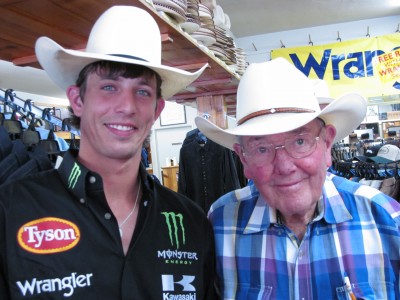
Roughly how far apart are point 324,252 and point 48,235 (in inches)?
39.2

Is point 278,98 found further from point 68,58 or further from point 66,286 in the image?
point 66,286

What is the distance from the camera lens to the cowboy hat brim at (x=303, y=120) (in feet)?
4.54

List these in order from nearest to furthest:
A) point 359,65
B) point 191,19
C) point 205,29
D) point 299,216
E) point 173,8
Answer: point 299,216 → point 173,8 → point 191,19 → point 205,29 → point 359,65

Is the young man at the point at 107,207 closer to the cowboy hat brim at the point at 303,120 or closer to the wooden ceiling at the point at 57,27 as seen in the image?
the wooden ceiling at the point at 57,27

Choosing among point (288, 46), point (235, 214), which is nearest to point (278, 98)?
point (235, 214)

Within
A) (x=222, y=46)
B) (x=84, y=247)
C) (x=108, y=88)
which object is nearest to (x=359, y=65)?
(x=222, y=46)

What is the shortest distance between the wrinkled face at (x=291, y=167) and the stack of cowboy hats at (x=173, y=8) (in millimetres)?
851

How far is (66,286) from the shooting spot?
124 cm

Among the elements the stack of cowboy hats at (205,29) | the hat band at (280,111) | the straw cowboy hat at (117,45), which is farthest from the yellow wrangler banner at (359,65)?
the straw cowboy hat at (117,45)

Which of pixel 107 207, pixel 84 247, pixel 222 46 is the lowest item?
pixel 84 247

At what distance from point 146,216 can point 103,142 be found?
13.3 inches

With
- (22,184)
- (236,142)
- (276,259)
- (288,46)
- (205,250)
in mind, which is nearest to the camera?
(22,184)

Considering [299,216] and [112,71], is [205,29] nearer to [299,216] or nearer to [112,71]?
[112,71]

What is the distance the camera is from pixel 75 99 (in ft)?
5.09
